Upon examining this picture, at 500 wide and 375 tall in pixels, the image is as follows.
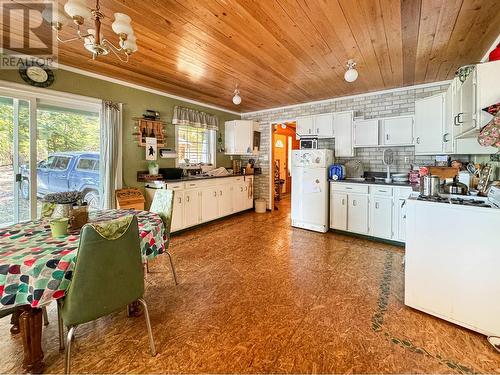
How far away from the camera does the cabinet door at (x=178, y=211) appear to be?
161 inches

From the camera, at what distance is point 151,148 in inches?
167

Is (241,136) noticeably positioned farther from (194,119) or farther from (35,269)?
(35,269)

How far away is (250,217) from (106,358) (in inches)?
162

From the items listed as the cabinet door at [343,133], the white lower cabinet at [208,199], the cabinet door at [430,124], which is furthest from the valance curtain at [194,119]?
the cabinet door at [430,124]

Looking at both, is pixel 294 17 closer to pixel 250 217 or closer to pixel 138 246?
pixel 138 246

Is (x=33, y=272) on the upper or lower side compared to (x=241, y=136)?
lower

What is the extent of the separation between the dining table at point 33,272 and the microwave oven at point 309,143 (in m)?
3.66

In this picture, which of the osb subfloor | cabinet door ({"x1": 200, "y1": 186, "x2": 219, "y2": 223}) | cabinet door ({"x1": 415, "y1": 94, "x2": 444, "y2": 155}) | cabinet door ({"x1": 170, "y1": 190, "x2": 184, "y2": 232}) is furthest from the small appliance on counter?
cabinet door ({"x1": 170, "y1": 190, "x2": 184, "y2": 232})

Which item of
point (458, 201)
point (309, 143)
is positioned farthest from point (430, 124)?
point (309, 143)

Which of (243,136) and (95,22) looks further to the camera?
(243,136)

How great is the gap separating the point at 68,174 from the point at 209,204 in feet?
7.70

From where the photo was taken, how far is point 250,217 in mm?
5531

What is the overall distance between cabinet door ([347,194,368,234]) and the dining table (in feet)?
11.3

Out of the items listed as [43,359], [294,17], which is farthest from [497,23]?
[43,359]
